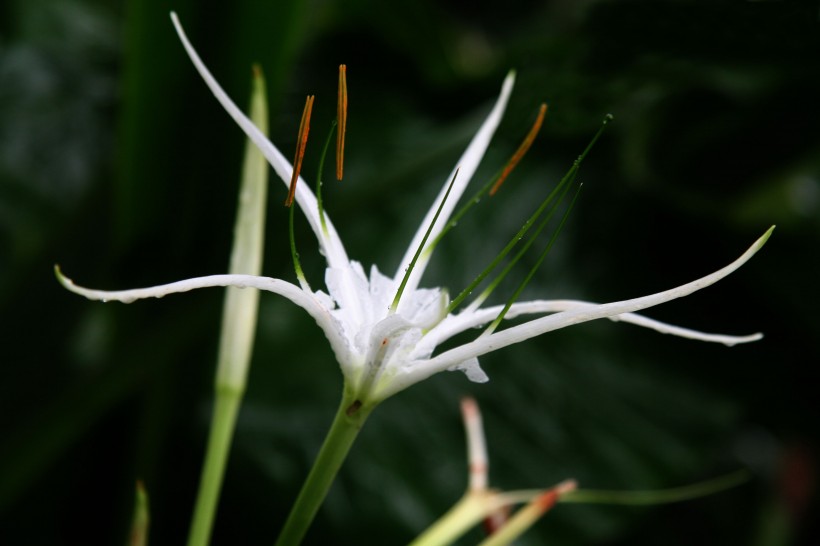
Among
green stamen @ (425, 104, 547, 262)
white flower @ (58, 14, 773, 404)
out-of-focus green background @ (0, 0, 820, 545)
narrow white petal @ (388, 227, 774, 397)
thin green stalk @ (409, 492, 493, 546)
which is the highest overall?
out-of-focus green background @ (0, 0, 820, 545)

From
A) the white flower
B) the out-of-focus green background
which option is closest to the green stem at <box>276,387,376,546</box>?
the white flower

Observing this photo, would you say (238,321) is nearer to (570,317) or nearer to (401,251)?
(570,317)

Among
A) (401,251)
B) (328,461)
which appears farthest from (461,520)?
(401,251)

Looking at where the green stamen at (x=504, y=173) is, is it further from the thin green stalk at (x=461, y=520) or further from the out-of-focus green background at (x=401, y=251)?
the out-of-focus green background at (x=401, y=251)

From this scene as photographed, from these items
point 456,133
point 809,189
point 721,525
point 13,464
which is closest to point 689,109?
point 456,133

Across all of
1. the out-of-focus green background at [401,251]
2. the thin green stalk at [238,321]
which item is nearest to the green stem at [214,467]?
the thin green stalk at [238,321]

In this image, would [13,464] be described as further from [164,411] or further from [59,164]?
[59,164]

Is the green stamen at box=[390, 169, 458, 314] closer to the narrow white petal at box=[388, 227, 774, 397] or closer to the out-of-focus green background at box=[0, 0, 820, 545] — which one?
the narrow white petal at box=[388, 227, 774, 397]
